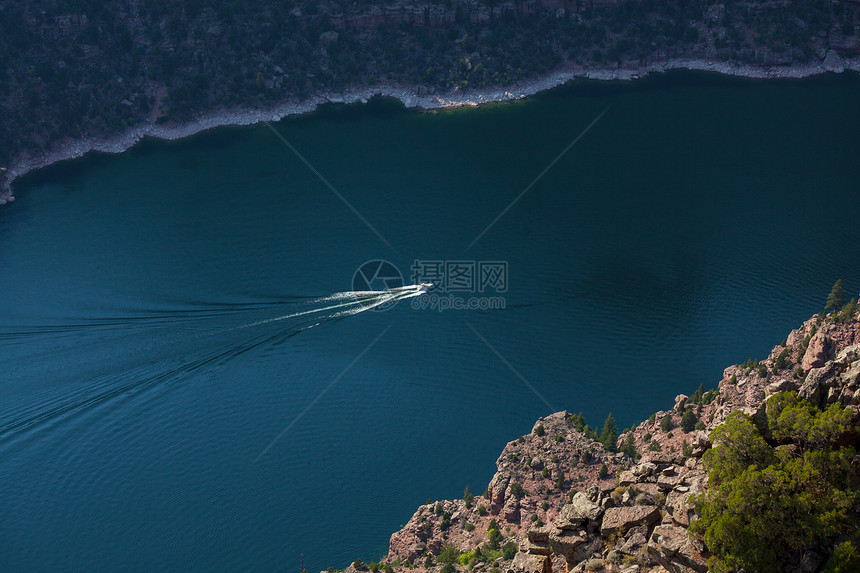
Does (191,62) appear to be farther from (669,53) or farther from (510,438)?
(510,438)

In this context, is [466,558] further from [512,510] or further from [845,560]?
[845,560]

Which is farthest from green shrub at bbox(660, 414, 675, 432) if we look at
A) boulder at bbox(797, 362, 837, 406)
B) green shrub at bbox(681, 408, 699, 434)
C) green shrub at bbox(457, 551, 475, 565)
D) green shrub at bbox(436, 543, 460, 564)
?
boulder at bbox(797, 362, 837, 406)

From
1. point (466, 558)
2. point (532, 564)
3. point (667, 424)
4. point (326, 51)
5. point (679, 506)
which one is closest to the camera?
point (679, 506)

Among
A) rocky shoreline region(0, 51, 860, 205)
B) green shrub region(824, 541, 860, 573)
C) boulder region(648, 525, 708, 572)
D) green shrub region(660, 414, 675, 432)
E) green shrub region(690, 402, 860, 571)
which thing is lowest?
green shrub region(660, 414, 675, 432)

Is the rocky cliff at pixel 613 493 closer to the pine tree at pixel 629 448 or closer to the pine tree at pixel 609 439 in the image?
the pine tree at pixel 629 448

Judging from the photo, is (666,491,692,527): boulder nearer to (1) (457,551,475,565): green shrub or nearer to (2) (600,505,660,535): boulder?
(2) (600,505,660,535): boulder

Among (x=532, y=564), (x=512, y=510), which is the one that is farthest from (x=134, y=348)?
(x=532, y=564)
